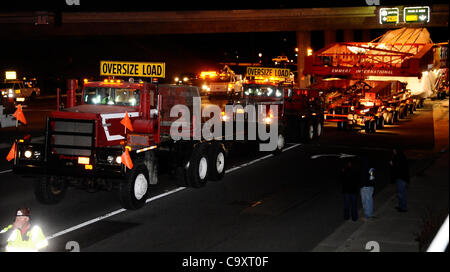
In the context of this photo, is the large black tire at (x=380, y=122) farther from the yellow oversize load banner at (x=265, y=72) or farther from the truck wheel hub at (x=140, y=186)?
the truck wheel hub at (x=140, y=186)

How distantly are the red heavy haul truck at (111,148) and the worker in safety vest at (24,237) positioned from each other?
4247 millimetres

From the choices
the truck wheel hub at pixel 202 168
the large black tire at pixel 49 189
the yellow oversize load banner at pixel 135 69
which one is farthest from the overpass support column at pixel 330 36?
the large black tire at pixel 49 189

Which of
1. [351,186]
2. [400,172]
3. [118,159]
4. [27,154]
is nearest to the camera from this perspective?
[351,186]

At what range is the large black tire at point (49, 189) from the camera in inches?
584

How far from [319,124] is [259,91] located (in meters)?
3.98

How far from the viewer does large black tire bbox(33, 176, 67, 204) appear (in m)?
14.8

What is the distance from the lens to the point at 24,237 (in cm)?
954

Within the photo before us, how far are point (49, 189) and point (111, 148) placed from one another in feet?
7.53

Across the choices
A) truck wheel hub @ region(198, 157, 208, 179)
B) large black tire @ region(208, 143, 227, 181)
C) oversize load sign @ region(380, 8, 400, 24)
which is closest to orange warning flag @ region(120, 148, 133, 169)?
truck wheel hub @ region(198, 157, 208, 179)

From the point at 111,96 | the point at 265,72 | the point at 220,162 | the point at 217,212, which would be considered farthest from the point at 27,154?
the point at 265,72

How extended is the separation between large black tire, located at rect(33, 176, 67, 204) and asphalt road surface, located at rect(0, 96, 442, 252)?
0.22m

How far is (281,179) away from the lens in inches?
737

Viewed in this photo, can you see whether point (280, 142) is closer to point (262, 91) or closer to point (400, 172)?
point (262, 91)

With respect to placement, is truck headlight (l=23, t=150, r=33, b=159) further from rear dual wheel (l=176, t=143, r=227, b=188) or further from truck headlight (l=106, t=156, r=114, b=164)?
rear dual wheel (l=176, t=143, r=227, b=188)
